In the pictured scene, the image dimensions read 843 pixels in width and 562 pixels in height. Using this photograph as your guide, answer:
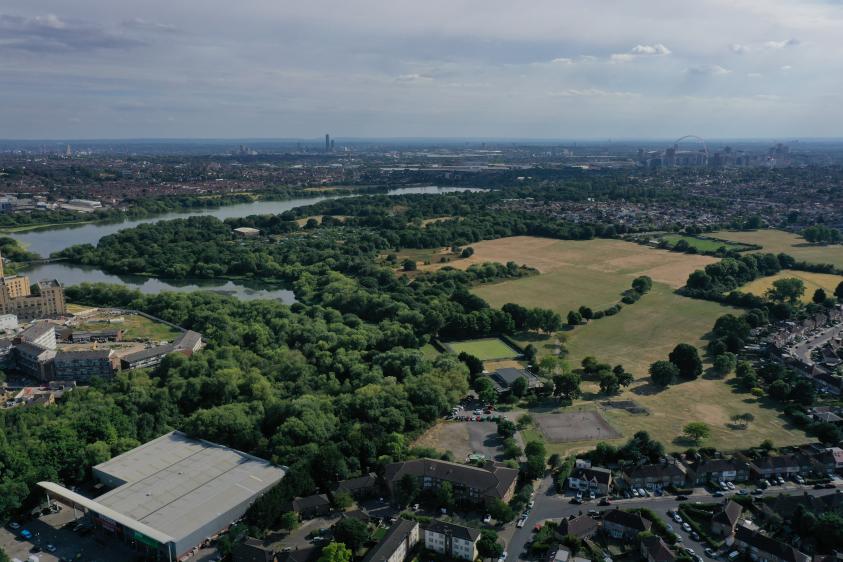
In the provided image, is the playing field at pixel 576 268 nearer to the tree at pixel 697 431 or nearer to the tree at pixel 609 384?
the tree at pixel 609 384

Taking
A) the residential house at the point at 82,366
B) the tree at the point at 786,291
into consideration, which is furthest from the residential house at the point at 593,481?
the tree at the point at 786,291

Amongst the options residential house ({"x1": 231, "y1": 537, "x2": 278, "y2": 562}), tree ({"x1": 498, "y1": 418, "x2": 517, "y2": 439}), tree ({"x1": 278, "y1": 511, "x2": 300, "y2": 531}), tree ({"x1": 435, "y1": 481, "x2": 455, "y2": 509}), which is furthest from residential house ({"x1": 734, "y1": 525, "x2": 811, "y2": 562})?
residential house ({"x1": 231, "y1": 537, "x2": 278, "y2": 562})

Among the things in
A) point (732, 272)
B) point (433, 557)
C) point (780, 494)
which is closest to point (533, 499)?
point (433, 557)

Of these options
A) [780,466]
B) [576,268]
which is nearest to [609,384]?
Result: [780,466]

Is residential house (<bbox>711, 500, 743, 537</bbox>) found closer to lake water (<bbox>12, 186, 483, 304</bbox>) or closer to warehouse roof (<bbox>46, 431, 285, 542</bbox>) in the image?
warehouse roof (<bbox>46, 431, 285, 542</bbox>)

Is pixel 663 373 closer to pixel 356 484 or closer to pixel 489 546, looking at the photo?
pixel 489 546

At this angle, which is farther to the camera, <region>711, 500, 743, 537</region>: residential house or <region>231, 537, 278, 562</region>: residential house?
<region>711, 500, 743, 537</region>: residential house
